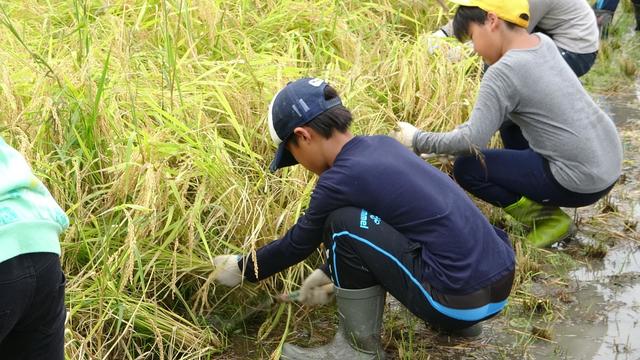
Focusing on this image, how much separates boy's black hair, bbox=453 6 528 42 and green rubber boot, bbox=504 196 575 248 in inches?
31.0

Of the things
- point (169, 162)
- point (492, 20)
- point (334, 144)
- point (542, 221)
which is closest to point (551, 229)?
point (542, 221)

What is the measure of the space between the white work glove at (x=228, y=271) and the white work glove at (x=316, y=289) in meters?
0.23

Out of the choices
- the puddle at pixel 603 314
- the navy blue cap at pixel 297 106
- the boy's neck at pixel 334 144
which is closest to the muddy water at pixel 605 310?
the puddle at pixel 603 314

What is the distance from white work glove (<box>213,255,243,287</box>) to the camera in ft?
10.2

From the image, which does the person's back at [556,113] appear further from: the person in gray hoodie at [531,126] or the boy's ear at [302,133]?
the boy's ear at [302,133]

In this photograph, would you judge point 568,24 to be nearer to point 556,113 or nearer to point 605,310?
point 556,113

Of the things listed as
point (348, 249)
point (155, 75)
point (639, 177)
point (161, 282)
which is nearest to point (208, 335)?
point (161, 282)

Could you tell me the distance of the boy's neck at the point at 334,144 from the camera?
2.90m

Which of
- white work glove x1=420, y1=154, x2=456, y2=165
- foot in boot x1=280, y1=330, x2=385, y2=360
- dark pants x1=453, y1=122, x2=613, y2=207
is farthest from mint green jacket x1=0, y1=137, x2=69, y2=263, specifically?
dark pants x1=453, y1=122, x2=613, y2=207

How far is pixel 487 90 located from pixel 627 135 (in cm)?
183

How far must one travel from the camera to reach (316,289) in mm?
3174

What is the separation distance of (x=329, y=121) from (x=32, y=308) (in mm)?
1150

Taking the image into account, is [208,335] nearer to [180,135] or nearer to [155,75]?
[180,135]

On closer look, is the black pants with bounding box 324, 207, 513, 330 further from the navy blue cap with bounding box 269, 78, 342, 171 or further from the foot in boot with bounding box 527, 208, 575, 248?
the foot in boot with bounding box 527, 208, 575, 248
